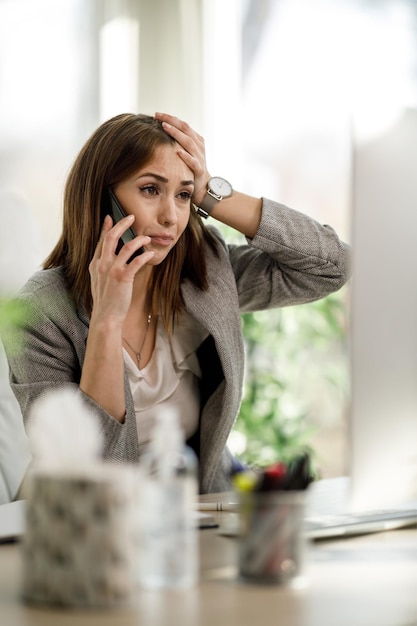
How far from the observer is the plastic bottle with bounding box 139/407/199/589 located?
32.9 inches

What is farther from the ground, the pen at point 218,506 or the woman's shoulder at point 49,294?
the woman's shoulder at point 49,294

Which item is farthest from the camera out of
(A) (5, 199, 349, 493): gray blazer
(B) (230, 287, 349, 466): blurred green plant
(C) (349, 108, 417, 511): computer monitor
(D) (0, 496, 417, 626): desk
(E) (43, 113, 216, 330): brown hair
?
(B) (230, 287, 349, 466): blurred green plant

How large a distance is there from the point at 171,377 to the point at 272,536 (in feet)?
3.11

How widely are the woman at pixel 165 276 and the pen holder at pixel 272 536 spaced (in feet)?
2.47

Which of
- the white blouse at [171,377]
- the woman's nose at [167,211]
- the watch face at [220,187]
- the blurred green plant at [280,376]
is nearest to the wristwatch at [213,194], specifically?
the watch face at [220,187]

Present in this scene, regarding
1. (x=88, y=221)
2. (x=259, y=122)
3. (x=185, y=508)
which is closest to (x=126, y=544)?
(x=185, y=508)

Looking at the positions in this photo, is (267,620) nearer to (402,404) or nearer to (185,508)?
(185,508)

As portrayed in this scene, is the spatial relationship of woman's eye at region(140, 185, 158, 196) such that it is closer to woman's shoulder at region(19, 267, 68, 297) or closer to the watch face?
the watch face

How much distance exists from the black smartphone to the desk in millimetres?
787

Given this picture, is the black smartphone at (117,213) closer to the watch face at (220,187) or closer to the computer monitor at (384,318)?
the watch face at (220,187)

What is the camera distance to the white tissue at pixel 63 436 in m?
0.80

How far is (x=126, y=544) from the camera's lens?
78 cm

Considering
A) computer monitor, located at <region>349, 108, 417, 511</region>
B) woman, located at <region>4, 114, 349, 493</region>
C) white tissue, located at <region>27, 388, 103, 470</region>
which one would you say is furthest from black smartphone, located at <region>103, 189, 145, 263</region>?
white tissue, located at <region>27, 388, 103, 470</region>

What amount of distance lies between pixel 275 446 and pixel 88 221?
1.69 metres
